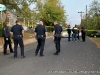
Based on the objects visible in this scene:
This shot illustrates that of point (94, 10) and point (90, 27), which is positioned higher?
point (94, 10)

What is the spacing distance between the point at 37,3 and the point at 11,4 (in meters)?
3.60

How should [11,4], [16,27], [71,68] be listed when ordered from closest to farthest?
[71,68] < [16,27] < [11,4]

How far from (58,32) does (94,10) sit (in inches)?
2658

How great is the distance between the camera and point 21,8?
33.8 m

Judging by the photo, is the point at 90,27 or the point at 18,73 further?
the point at 90,27

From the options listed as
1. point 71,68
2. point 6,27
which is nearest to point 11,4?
point 6,27

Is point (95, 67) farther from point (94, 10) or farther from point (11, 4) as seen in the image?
point (94, 10)

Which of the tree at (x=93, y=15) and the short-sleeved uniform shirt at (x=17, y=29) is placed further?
the tree at (x=93, y=15)

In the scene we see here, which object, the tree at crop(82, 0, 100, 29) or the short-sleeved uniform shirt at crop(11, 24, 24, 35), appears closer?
the short-sleeved uniform shirt at crop(11, 24, 24, 35)

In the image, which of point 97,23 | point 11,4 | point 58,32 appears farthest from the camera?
Answer: point 97,23

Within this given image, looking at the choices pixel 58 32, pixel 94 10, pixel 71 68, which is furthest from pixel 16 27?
pixel 94 10

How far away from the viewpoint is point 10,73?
7.93 m

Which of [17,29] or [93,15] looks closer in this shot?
[17,29]

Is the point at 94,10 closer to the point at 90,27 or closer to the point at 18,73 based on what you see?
the point at 90,27
